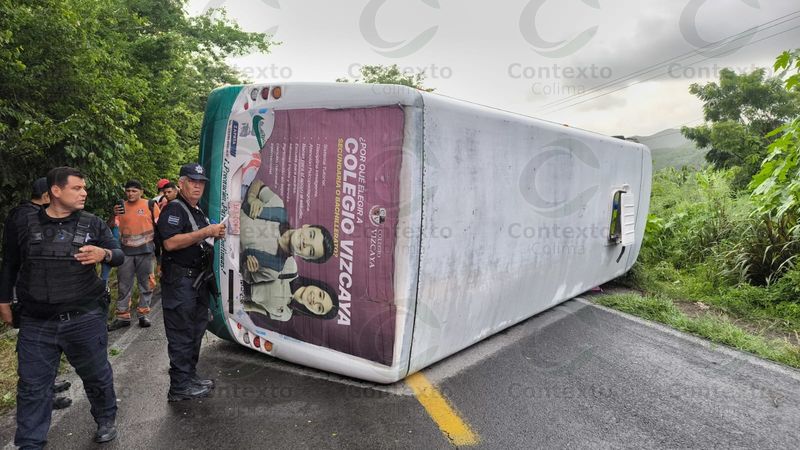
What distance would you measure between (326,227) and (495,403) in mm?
1678

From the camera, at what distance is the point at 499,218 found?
12.1ft

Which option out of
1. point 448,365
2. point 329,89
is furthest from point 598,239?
point 329,89

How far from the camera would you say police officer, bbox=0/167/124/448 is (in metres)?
2.54

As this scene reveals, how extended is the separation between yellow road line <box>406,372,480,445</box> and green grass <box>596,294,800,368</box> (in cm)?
310

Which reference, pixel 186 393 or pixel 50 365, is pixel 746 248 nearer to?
pixel 186 393

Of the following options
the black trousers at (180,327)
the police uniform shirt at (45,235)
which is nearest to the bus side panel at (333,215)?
the black trousers at (180,327)

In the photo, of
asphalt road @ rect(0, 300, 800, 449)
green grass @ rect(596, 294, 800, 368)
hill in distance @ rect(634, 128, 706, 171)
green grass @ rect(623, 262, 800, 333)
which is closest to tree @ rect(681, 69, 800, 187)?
hill in distance @ rect(634, 128, 706, 171)

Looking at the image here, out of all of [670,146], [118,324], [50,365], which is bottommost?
[118,324]

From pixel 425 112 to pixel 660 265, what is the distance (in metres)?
6.51

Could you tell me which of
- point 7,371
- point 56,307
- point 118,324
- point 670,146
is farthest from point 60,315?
point 670,146

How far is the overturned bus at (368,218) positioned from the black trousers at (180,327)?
444mm

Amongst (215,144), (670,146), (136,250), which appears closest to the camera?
(215,144)

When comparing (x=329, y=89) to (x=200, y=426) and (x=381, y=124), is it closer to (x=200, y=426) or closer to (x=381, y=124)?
(x=381, y=124)

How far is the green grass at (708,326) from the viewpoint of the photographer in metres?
4.11
